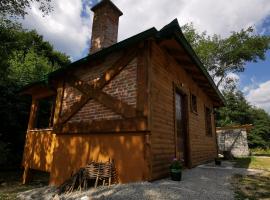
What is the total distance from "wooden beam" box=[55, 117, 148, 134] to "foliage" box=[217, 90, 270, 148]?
2899cm

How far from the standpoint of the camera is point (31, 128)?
9086 mm

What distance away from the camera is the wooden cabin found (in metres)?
4.92

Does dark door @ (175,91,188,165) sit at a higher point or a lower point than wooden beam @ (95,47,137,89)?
lower

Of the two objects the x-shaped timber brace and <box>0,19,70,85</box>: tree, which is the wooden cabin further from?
<box>0,19,70,85</box>: tree

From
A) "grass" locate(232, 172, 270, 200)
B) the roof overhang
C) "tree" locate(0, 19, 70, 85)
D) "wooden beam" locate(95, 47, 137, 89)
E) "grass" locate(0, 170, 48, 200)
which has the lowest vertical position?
"grass" locate(0, 170, 48, 200)

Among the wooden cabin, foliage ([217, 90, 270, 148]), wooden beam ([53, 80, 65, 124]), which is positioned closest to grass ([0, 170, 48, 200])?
the wooden cabin

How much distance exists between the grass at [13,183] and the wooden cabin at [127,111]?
55 cm

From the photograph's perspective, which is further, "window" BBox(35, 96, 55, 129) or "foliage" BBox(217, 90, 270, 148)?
"foliage" BBox(217, 90, 270, 148)

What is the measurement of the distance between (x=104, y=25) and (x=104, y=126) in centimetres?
569

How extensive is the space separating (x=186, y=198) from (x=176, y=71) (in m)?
4.30

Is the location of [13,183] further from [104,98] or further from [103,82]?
[103,82]

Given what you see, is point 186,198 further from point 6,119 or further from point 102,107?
point 6,119

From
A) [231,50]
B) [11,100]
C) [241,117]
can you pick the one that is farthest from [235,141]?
[241,117]

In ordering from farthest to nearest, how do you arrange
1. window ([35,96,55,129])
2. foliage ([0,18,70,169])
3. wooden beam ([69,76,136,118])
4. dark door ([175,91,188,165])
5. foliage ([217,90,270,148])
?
foliage ([217,90,270,148]), window ([35,96,55,129]), foliage ([0,18,70,169]), dark door ([175,91,188,165]), wooden beam ([69,76,136,118])
